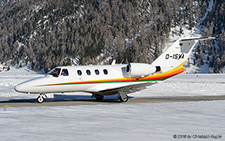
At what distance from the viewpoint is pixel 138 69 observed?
891 inches

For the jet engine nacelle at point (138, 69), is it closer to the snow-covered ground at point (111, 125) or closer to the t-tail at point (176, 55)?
the t-tail at point (176, 55)

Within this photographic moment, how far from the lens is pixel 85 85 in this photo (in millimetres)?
21953

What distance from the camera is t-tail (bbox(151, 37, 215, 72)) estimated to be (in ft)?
80.0

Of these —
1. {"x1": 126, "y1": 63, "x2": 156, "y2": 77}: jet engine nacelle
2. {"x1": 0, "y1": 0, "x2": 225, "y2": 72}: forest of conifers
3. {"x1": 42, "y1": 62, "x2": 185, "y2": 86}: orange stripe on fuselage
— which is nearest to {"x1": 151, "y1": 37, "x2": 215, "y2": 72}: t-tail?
{"x1": 42, "y1": 62, "x2": 185, "y2": 86}: orange stripe on fuselage

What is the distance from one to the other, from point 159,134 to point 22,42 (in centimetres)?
19609

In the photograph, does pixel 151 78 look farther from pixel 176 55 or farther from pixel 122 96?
pixel 176 55

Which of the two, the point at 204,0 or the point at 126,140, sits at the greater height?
the point at 204,0

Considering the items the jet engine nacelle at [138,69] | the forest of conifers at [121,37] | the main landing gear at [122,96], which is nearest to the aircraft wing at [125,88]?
the main landing gear at [122,96]

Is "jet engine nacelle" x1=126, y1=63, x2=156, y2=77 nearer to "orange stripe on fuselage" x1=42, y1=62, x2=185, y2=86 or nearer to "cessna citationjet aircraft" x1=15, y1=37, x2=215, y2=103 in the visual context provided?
"cessna citationjet aircraft" x1=15, y1=37, x2=215, y2=103

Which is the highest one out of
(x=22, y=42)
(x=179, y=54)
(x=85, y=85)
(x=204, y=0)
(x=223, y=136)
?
(x=204, y=0)

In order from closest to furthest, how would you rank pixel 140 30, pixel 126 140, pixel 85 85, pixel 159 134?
pixel 126 140 < pixel 159 134 < pixel 85 85 < pixel 140 30

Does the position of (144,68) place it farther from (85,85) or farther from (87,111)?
(87,111)

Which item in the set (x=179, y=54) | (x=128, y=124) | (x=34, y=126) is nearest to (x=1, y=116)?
(x=34, y=126)

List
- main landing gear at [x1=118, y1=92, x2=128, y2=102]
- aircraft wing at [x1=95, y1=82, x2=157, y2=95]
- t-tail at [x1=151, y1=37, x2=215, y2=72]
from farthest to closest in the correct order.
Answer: t-tail at [x1=151, y1=37, x2=215, y2=72] < main landing gear at [x1=118, y1=92, x2=128, y2=102] < aircraft wing at [x1=95, y1=82, x2=157, y2=95]
